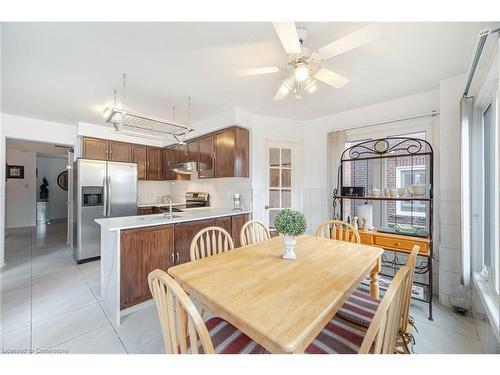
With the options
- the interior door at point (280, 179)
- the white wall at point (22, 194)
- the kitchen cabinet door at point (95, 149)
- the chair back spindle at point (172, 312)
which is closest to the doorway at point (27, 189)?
the white wall at point (22, 194)

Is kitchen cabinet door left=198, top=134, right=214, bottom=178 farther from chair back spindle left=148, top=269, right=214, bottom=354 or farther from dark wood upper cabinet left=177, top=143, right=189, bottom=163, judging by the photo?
chair back spindle left=148, top=269, right=214, bottom=354

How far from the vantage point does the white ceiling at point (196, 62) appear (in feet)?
4.83

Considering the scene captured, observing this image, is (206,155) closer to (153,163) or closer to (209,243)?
(153,163)

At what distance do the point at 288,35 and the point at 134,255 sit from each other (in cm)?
217

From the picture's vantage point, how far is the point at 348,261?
4.74ft

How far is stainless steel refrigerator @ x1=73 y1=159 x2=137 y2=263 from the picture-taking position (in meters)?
3.34

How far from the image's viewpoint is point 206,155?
3.55 m

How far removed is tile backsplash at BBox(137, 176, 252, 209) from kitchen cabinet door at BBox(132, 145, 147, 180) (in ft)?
1.23

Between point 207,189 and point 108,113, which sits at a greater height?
point 108,113

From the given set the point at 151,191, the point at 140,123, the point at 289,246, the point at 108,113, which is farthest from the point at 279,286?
the point at 151,191

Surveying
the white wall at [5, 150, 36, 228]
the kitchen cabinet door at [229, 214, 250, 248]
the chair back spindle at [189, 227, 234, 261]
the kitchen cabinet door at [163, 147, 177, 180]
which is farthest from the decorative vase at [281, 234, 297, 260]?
the white wall at [5, 150, 36, 228]

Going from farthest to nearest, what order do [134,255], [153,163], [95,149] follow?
[153,163] < [95,149] < [134,255]

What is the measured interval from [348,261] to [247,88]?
6.67ft

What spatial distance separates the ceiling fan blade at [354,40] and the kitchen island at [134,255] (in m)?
2.05
